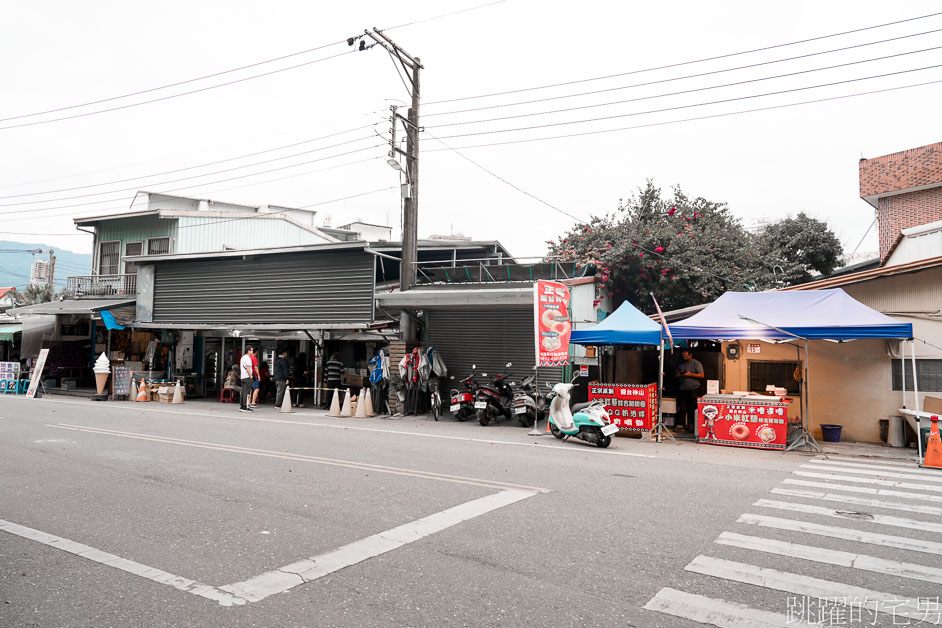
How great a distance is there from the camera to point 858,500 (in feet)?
24.0

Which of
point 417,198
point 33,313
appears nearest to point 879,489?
point 417,198

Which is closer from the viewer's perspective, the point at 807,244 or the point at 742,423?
the point at 742,423

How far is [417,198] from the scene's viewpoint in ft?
59.5

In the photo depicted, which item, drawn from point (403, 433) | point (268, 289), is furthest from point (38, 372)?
point (403, 433)

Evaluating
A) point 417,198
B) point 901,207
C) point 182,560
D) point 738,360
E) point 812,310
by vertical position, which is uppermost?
point 901,207

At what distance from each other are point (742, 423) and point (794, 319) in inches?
94.0

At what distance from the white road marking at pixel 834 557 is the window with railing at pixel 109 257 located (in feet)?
97.5

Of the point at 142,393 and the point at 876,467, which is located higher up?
Result: the point at 142,393

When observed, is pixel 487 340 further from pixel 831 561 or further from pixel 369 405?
pixel 831 561

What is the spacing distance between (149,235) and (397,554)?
88.9 ft

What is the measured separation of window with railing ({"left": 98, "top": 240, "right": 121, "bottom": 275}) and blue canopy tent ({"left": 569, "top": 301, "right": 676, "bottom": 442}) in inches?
928

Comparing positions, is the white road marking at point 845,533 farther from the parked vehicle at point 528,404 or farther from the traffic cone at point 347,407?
the traffic cone at point 347,407

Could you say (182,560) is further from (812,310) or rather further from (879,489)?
(812,310)

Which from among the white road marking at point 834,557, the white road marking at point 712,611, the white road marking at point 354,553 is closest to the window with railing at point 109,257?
the white road marking at point 354,553
